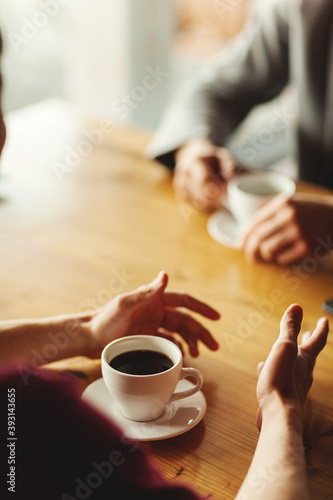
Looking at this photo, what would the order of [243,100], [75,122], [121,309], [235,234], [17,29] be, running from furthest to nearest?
[17,29]
[243,100]
[75,122]
[235,234]
[121,309]

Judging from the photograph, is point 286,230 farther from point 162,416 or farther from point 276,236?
point 162,416

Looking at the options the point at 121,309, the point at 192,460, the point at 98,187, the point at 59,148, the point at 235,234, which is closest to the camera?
the point at 192,460

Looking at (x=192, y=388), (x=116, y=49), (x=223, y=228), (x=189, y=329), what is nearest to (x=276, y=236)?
(x=223, y=228)

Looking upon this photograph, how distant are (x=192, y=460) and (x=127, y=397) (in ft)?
0.34

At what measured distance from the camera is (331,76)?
5.23ft

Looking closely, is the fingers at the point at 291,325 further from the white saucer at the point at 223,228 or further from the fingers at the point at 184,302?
the white saucer at the point at 223,228

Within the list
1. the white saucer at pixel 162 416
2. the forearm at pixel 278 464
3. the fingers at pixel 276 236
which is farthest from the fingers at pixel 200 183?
the forearm at pixel 278 464

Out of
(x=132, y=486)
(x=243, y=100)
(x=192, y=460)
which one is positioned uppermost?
(x=132, y=486)

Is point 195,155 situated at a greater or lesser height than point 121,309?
lesser

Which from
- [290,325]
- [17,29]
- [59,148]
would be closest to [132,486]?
[290,325]

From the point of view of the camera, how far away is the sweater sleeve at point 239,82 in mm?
1646

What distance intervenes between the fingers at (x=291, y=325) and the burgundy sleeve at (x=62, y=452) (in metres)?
0.25

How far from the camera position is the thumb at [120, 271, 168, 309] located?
81 centimetres

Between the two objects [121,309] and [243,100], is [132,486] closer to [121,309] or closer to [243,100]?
[121,309]
